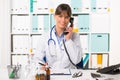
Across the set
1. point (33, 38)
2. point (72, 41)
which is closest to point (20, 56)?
point (33, 38)

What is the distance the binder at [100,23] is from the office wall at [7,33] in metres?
0.08

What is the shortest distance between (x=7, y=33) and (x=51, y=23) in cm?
68

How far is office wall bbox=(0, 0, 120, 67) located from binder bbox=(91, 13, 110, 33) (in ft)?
0.27

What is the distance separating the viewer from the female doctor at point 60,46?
8.71 ft

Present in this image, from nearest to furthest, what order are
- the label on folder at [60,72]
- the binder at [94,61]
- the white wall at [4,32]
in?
the label on folder at [60,72] < the white wall at [4,32] < the binder at [94,61]

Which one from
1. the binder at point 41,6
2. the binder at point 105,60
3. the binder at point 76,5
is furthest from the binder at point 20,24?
the binder at point 105,60

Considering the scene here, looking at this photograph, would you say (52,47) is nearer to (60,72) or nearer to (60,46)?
(60,46)

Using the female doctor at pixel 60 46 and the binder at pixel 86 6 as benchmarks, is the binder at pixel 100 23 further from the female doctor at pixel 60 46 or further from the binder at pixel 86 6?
the female doctor at pixel 60 46

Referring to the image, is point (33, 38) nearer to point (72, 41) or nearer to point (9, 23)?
point (9, 23)

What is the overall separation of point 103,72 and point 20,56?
1826 millimetres

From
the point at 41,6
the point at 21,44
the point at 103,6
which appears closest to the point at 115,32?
the point at 103,6

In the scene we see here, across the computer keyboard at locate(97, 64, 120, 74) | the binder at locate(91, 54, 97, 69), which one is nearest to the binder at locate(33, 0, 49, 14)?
the binder at locate(91, 54, 97, 69)

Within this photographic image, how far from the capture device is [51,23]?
3.73 m

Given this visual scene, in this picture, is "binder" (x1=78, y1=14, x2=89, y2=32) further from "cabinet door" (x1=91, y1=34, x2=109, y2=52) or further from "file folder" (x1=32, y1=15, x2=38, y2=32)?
"file folder" (x1=32, y1=15, x2=38, y2=32)
